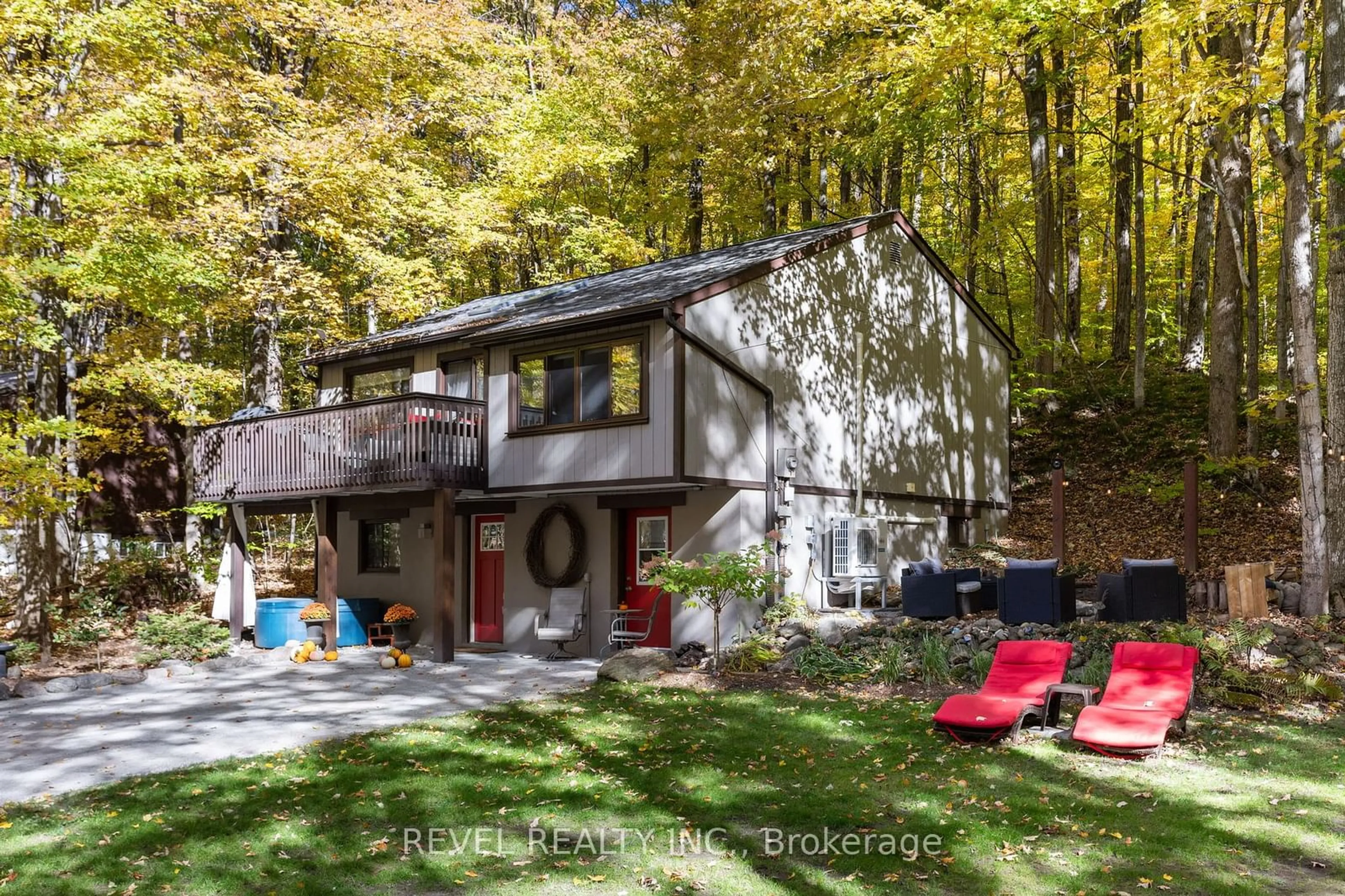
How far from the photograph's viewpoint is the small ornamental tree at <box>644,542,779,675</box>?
1241 cm

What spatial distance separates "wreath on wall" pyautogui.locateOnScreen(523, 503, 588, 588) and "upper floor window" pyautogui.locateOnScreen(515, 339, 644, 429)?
58.7 inches

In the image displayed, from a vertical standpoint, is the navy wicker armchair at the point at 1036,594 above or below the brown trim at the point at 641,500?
below

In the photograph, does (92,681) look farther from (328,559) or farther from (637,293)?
(637,293)

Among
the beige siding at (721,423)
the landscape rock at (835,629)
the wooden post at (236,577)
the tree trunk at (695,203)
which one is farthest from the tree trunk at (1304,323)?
the wooden post at (236,577)

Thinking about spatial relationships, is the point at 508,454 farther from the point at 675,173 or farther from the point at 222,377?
the point at 675,173

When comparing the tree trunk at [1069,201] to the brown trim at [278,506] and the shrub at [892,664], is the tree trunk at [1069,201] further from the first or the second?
the brown trim at [278,506]

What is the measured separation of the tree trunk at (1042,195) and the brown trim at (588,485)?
35.9 feet

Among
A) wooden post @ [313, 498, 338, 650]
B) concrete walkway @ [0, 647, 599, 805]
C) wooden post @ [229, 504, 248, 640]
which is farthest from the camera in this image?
wooden post @ [229, 504, 248, 640]

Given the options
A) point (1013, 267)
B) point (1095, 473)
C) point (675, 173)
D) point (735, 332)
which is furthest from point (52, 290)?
point (1013, 267)

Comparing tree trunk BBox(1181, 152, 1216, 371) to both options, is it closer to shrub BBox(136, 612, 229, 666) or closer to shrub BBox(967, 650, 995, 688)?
shrub BBox(967, 650, 995, 688)

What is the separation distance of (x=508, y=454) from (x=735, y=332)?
157 inches

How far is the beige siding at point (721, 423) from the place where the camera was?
13953mm

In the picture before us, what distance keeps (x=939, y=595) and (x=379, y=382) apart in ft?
35.9

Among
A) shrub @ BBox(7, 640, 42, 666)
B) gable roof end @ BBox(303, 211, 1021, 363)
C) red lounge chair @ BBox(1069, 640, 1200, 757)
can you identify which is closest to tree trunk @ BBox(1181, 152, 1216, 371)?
gable roof end @ BBox(303, 211, 1021, 363)
